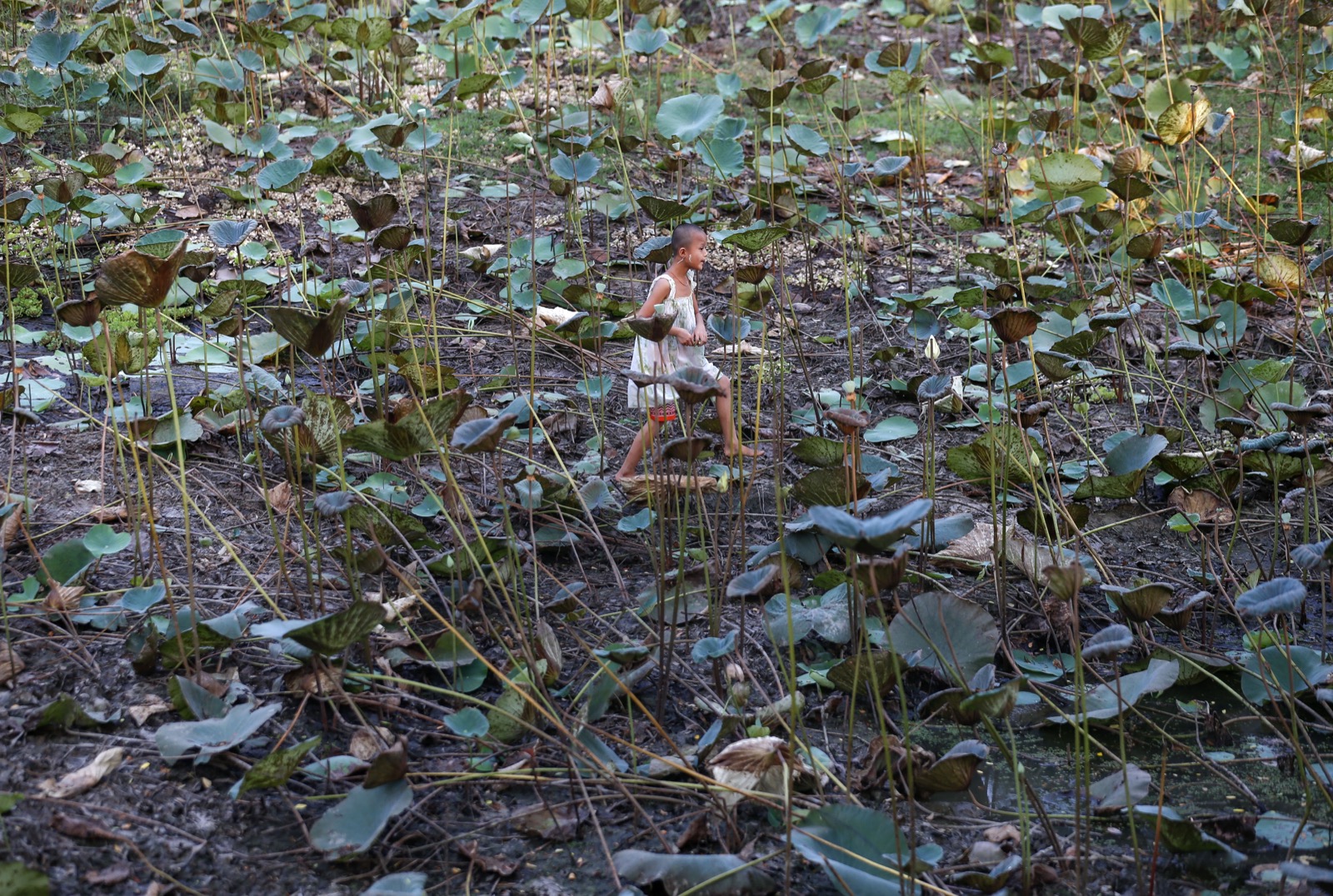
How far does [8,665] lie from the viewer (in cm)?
194

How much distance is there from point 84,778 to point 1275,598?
1745 mm

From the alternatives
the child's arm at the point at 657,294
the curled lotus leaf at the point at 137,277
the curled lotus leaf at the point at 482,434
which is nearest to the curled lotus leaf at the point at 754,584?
the curled lotus leaf at the point at 482,434

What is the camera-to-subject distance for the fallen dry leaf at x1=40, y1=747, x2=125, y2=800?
168 cm

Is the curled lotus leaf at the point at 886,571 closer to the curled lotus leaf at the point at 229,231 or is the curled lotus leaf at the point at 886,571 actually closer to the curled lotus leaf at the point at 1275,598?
the curled lotus leaf at the point at 1275,598

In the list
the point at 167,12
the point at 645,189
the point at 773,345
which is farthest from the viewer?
the point at 167,12

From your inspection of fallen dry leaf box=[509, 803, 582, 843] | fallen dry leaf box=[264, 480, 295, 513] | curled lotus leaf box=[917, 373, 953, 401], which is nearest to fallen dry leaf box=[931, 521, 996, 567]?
curled lotus leaf box=[917, 373, 953, 401]

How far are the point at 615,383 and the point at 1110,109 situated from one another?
340 cm

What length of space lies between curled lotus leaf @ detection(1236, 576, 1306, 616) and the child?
1.40 m

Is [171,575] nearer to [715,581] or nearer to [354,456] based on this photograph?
[354,456]

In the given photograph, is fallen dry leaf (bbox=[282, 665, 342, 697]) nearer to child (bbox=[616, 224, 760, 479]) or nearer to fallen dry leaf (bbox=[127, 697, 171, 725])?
fallen dry leaf (bbox=[127, 697, 171, 725])

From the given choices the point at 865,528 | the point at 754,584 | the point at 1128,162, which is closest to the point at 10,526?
the point at 754,584

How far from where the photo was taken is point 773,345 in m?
3.77

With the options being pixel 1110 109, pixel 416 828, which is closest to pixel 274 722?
pixel 416 828

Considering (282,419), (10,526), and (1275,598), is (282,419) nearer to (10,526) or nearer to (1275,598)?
(10,526)
